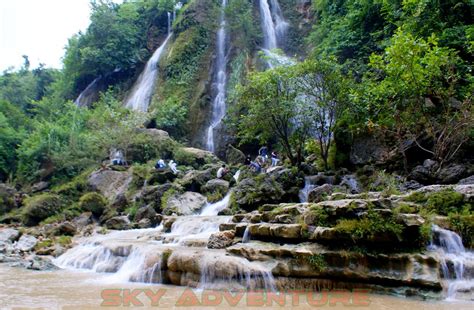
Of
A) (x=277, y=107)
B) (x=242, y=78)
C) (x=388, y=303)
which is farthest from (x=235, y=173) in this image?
(x=388, y=303)

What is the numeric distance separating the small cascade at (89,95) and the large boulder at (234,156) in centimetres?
2086

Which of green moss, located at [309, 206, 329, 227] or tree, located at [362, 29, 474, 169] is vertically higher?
tree, located at [362, 29, 474, 169]

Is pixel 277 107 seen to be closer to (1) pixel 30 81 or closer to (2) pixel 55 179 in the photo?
(2) pixel 55 179

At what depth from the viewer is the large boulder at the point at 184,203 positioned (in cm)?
1644

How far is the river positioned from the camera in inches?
242

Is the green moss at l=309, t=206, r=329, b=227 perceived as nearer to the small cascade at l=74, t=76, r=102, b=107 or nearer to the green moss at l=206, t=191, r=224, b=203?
the green moss at l=206, t=191, r=224, b=203

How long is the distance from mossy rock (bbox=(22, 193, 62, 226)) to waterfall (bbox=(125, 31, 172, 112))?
43.5 feet

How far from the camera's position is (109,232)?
51.6ft

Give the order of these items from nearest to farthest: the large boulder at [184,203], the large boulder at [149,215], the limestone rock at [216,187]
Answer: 1. the large boulder at [149,215]
2. the large boulder at [184,203]
3. the limestone rock at [216,187]

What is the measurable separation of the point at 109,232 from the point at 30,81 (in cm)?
4141

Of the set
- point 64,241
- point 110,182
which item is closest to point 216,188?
point 64,241

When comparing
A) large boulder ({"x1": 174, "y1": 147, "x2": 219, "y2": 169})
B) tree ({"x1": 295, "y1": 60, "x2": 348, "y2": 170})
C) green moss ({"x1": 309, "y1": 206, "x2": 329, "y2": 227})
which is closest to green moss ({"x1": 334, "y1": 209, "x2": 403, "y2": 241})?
green moss ({"x1": 309, "y1": 206, "x2": 329, "y2": 227})

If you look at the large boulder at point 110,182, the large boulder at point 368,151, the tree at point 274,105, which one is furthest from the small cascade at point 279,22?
the large boulder at point 368,151

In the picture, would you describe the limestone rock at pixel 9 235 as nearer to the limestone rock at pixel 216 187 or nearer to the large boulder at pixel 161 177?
the large boulder at pixel 161 177
